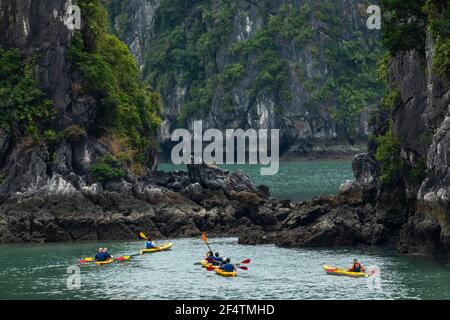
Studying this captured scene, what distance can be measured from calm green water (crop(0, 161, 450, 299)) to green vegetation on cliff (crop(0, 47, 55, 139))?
13975 millimetres

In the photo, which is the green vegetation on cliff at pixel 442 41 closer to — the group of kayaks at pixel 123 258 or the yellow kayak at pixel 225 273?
the yellow kayak at pixel 225 273

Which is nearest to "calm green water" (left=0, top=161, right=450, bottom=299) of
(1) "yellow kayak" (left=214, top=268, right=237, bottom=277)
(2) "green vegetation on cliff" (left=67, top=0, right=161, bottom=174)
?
(1) "yellow kayak" (left=214, top=268, right=237, bottom=277)

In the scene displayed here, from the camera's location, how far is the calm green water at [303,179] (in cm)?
11819

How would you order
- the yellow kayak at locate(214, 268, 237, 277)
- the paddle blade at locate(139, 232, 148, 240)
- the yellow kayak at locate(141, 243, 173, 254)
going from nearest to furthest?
1. the yellow kayak at locate(214, 268, 237, 277)
2. the yellow kayak at locate(141, 243, 173, 254)
3. the paddle blade at locate(139, 232, 148, 240)

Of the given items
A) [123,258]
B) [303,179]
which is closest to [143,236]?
[123,258]

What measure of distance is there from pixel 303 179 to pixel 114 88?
50179mm

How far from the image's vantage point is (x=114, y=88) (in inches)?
3880

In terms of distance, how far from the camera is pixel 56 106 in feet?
308

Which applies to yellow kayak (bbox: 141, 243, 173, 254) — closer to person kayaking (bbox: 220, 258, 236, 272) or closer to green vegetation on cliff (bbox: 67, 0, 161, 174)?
person kayaking (bbox: 220, 258, 236, 272)

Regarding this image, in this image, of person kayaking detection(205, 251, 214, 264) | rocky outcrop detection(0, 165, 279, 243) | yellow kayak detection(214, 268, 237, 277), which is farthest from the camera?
rocky outcrop detection(0, 165, 279, 243)

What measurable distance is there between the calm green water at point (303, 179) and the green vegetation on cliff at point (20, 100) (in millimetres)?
28324

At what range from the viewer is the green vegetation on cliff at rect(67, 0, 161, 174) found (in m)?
96.4

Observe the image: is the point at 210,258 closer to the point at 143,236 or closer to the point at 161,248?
the point at 161,248
